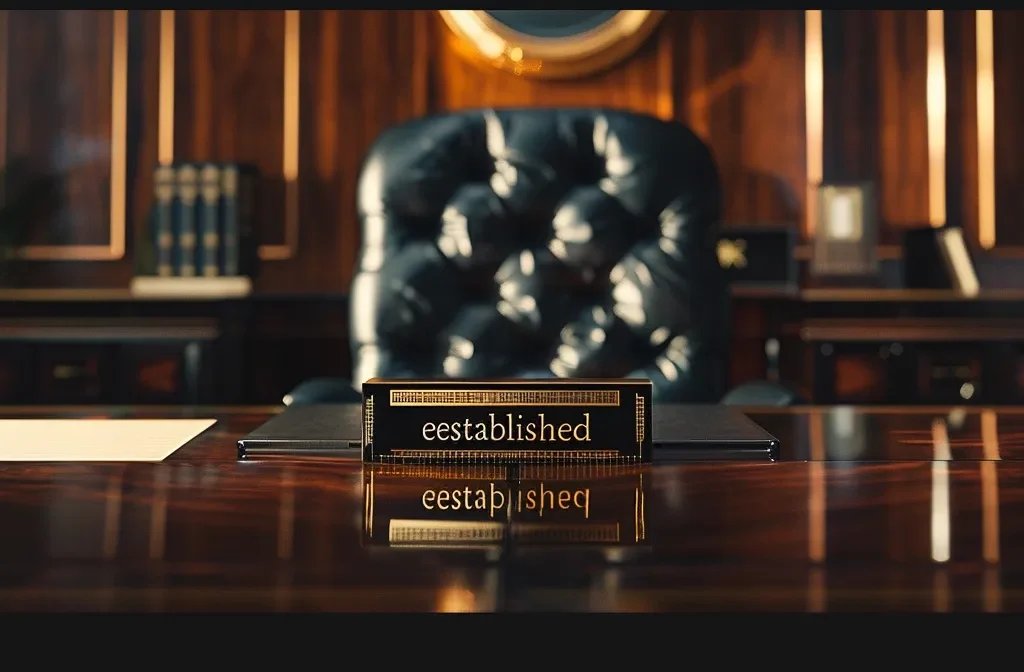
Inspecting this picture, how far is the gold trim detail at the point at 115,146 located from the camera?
8.11 ft

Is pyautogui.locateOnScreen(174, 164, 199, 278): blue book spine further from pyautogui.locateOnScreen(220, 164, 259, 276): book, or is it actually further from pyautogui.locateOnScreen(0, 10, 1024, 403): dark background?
pyautogui.locateOnScreen(0, 10, 1024, 403): dark background

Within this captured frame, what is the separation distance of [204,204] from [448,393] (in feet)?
5.75

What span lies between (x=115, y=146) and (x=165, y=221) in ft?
1.31

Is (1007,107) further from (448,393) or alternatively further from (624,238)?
(448,393)

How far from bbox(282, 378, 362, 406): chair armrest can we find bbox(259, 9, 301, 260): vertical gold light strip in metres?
1.34

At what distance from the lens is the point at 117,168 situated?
2475 millimetres

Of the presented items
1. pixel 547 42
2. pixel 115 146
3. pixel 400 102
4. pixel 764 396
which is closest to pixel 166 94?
pixel 115 146

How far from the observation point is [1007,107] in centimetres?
247

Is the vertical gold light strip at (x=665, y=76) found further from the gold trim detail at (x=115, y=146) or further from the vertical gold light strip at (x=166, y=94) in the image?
the gold trim detail at (x=115, y=146)

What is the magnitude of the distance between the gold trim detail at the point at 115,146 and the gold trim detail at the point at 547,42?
79 cm

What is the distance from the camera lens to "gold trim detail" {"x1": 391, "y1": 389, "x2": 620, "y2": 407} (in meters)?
0.63

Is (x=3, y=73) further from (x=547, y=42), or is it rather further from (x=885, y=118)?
(x=885, y=118)

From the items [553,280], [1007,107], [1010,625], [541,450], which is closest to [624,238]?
[553,280]

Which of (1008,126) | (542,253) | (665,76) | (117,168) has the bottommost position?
(542,253)
